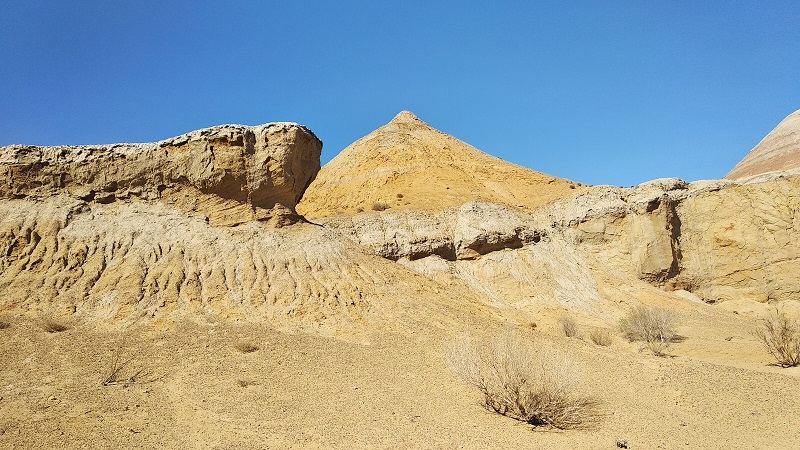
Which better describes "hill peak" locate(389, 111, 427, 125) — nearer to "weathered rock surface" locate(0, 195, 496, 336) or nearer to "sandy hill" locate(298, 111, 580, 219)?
"sandy hill" locate(298, 111, 580, 219)

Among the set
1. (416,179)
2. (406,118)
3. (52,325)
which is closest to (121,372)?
(52,325)

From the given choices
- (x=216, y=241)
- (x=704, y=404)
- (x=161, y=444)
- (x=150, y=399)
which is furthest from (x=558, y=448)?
(x=216, y=241)

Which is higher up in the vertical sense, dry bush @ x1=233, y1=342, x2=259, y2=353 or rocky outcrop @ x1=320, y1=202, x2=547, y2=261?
rocky outcrop @ x1=320, y1=202, x2=547, y2=261

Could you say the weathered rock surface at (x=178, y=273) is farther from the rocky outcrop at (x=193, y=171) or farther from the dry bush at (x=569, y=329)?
the dry bush at (x=569, y=329)

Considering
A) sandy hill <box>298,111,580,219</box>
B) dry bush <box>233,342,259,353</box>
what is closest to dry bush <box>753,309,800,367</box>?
dry bush <box>233,342,259,353</box>

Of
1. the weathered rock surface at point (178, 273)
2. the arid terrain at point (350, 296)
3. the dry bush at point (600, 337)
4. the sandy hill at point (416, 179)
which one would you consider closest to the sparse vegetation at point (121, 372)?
the arid terrain at point (350, 296)

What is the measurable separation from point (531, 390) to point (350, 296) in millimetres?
8955

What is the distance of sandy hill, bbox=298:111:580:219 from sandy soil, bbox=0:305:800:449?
16255 mm

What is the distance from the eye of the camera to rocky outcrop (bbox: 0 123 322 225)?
56.4ft

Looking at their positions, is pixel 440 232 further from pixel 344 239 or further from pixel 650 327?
pixel 650 327

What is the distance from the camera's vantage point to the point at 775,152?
49.4 m

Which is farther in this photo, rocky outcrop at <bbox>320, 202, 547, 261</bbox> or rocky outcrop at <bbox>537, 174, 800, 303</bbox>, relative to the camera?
rocky outcrop at <bbox>537, 174, 800, 303</bbox>

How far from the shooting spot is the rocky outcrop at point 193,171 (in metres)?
17.2

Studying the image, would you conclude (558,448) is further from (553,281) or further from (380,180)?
(380,180)
